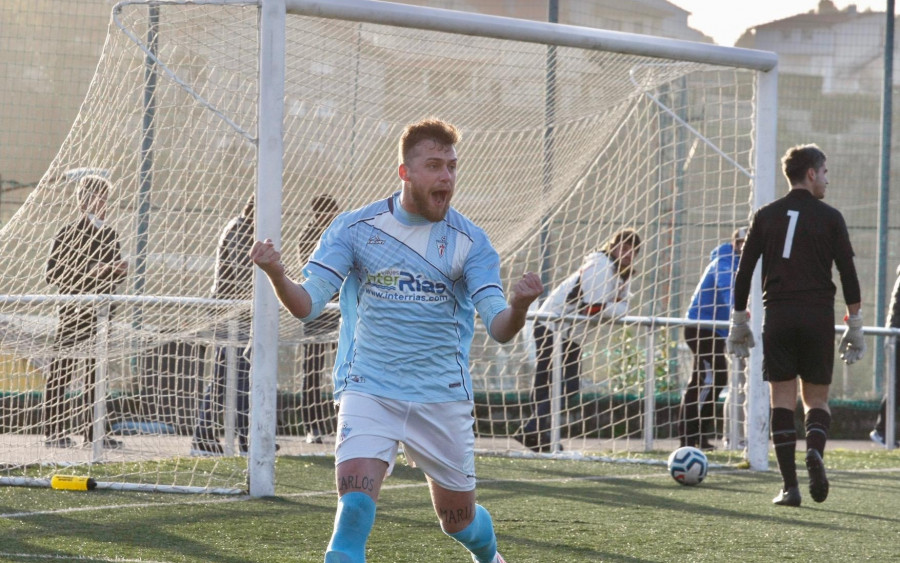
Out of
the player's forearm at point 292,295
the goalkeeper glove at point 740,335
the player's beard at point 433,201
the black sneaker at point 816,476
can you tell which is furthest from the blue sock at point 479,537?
the goalkeeper glove at point 740,335

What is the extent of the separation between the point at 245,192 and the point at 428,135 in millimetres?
4123

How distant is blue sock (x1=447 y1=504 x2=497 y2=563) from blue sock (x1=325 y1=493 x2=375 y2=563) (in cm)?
45

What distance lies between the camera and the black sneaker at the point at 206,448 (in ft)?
29.0

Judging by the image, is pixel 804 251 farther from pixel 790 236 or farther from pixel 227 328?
pixel 227 328

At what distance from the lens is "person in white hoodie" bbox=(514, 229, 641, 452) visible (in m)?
9.66

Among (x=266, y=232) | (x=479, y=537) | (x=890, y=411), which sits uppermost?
(x=266, y=232)

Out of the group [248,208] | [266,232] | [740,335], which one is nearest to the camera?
[266,232]

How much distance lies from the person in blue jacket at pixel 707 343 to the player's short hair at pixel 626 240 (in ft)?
2.34

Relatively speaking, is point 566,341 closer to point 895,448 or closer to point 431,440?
point 895,448

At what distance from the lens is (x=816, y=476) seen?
6.62 m

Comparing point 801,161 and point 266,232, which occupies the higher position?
point 801,161

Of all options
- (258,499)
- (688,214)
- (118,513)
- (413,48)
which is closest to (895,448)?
(688,214)

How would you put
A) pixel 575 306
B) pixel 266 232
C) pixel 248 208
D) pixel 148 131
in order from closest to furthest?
pixel 266 232 → pixel 148 131 → pixel 248 208 → pixel 575 306

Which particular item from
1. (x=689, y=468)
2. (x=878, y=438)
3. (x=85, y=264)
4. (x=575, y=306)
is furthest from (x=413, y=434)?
(x=878, y=438)
